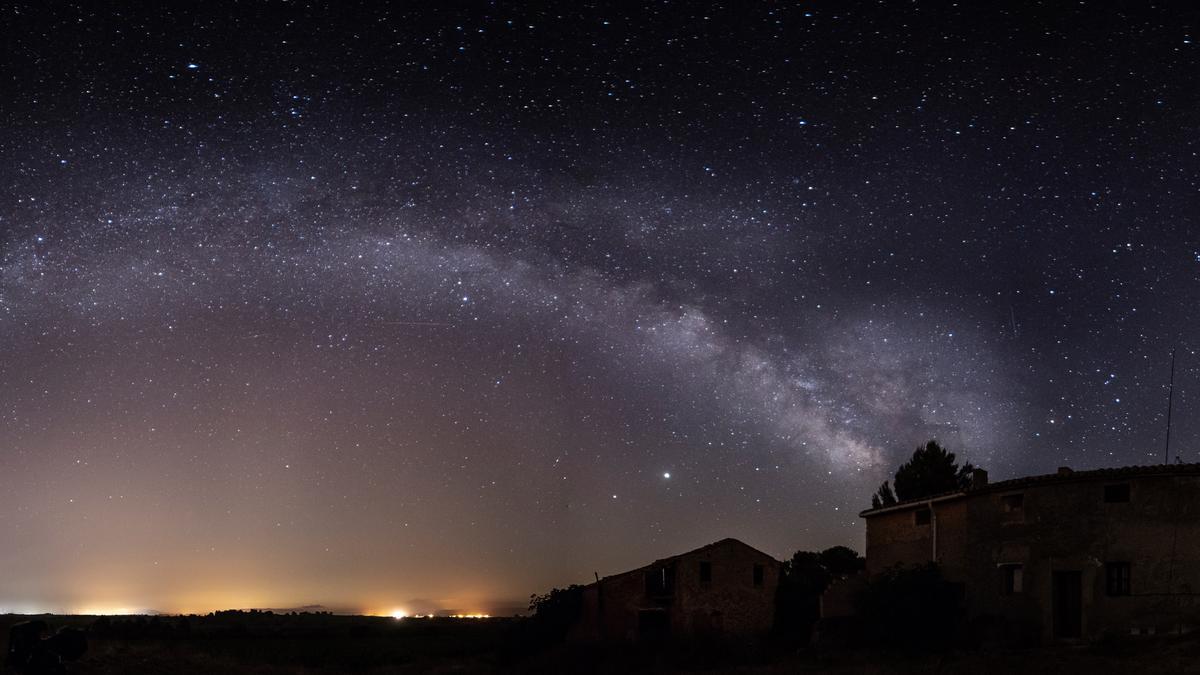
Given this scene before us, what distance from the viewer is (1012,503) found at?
31.0m

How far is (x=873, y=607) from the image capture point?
31938 millimetres

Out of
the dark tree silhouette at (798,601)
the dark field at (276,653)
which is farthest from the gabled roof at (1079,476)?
the dark field at (276,653)

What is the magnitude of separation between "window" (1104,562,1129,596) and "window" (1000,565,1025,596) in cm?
250

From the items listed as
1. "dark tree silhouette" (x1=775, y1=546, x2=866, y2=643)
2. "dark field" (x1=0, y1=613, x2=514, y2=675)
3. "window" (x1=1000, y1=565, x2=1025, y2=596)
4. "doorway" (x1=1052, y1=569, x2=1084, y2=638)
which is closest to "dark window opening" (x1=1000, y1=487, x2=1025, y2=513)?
"window" (x1=1000, y1=565, x2=1025, y2=596)

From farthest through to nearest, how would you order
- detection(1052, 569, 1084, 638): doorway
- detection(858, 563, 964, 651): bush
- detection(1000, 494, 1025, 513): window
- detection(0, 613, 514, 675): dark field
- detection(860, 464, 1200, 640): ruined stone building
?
detection(0, 613, 514, 675): dark field → detection(858, 563, 964, 651): bush → detection(1000, 494, 1025, 513): window → detection(1052, 569, 1084, 638): doorway → detection(860, 464, 1200, 640): ruined stone building

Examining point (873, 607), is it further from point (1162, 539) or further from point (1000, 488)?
point (1162, 539)

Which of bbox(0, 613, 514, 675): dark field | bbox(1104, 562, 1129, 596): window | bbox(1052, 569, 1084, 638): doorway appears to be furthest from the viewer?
bbox(0, 613, 514, 675): dark field

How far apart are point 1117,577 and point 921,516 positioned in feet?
26.3

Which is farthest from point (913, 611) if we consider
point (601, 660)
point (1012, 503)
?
point (601, 660)

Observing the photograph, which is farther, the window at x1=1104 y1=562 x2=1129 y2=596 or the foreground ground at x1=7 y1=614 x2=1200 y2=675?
the window at x1=1104 y1=562 x2=1129 y2=596

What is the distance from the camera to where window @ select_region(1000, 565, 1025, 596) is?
3014 cm

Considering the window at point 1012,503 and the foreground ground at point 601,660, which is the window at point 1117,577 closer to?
the foreground ground at point 601,660

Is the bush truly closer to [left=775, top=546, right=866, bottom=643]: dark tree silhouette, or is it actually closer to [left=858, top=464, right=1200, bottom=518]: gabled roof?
[left=858, top=464, right=1200, bottom=518]: gabled roof

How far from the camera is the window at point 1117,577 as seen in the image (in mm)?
27906
